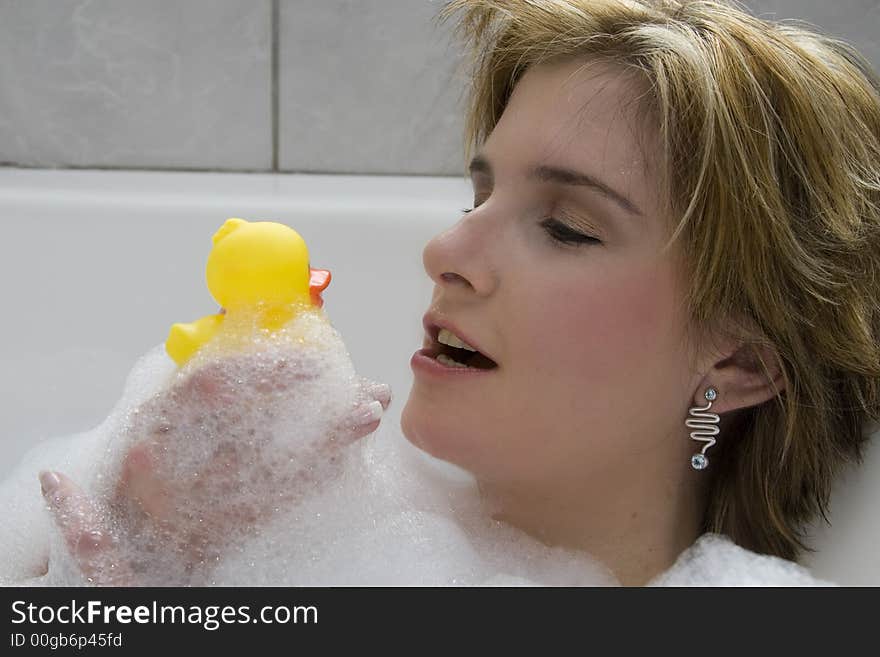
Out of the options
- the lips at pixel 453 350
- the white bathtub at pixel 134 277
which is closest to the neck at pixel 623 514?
the lips at pixel 453 350

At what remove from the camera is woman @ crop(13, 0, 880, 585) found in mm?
726

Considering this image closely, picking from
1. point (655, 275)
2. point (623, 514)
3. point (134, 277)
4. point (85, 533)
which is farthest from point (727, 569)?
point (134, 277)

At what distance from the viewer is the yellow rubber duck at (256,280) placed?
728 millimetres

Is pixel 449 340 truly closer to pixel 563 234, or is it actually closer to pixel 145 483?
pixel 563 234

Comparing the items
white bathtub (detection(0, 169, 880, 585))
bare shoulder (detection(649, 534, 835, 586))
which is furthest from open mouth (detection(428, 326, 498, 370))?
white bathtub (detection(0, 169, 880, 585))

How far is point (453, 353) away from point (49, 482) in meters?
0.31

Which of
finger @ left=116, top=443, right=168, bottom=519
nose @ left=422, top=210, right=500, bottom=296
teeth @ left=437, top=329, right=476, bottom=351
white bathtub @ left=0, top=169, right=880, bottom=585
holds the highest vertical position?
nose @ left=422, top=210, right=500, bottom=296

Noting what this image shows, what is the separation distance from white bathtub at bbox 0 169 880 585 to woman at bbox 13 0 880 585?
55 centimetres

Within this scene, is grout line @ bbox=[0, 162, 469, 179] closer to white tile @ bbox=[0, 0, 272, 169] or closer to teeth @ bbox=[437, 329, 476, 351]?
white tile @ bbox=[0, 0, 272, 169]

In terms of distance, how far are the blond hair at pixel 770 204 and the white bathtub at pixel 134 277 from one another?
544mm

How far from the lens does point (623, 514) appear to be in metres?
0.83

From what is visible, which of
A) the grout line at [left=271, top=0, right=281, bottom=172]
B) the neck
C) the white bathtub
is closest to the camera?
the neck
